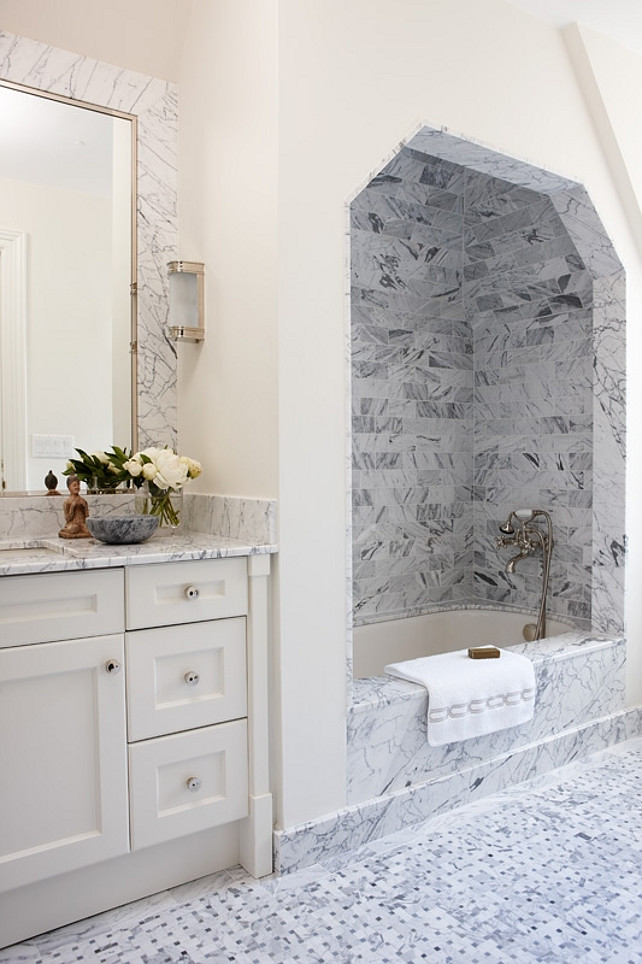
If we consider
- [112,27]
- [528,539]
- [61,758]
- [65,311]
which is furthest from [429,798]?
[112,27]

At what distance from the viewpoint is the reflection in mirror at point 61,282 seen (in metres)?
2.28

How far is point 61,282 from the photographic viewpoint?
2373mm

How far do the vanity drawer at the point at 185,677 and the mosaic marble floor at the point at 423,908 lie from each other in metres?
0.45

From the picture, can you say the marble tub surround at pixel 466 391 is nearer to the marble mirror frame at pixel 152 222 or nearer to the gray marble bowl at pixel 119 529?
the marble mirror frame at pixel 152 222

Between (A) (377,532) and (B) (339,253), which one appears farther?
(A) (377,532)

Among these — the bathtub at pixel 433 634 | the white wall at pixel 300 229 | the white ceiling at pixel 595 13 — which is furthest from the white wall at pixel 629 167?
the white wall at pixel 300 229

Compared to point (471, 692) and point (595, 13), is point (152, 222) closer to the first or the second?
point (595, 13)

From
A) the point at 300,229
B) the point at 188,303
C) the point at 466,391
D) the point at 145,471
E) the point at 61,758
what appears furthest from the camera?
the point at 466,391

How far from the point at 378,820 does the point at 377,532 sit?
1431 millimetres

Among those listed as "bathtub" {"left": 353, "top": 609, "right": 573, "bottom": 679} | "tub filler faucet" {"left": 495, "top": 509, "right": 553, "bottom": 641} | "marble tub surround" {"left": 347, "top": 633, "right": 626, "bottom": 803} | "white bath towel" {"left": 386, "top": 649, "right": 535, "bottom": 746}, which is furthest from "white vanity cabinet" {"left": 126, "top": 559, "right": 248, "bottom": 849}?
"tub filler faucet" {"left": 495, "top": 509, "right": 553, "bottom": 641}

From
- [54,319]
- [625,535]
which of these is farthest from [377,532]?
[54,319]

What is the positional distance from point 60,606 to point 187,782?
584mm

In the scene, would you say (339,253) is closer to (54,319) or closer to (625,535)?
(54,319)

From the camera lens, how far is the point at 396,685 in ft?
7.86
